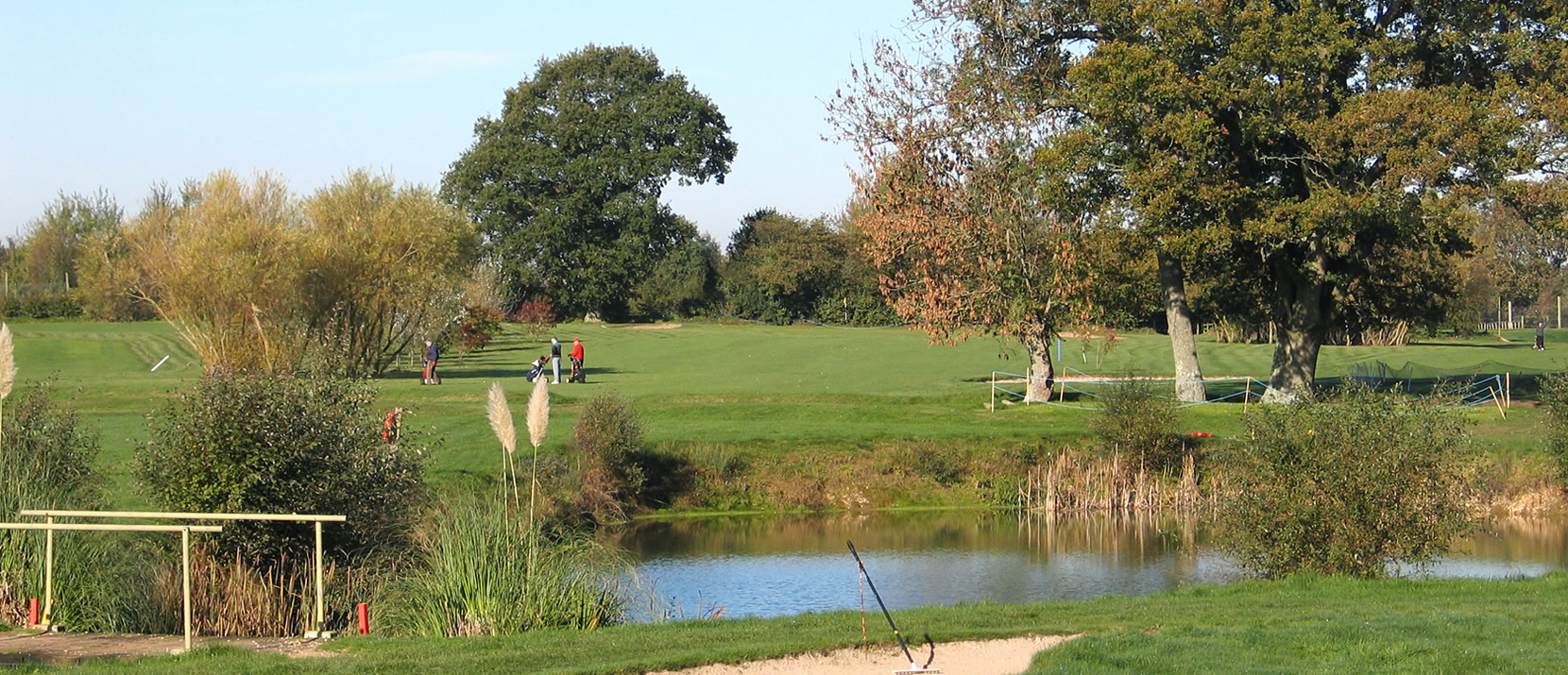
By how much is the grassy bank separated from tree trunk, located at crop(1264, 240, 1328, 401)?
2159 cm

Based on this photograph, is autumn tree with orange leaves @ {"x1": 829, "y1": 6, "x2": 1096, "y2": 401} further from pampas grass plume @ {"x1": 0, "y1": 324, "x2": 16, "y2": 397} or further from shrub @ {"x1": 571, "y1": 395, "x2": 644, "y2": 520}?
pampas grass plume @ {"x1": 0, "y1": 324, "x2": 16, "y2": 397}

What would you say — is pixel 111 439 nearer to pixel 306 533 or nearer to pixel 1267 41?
pixel 306 533

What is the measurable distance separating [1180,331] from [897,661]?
2729 centimetres

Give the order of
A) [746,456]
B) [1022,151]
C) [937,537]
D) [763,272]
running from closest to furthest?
[937,537]
[746,456]
[1022,151]
[763,272]

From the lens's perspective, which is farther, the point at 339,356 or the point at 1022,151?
the point at 1022,151

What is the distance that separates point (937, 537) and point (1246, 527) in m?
9.44

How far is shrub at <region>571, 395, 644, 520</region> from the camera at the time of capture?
2781 cm

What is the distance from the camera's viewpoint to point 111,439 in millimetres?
28094

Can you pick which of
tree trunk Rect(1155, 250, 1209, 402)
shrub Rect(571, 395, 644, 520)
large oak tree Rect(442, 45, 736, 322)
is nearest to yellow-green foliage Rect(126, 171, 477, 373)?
shrub Rect(571, 395, 644, 520)

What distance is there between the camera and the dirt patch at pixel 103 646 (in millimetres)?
11578

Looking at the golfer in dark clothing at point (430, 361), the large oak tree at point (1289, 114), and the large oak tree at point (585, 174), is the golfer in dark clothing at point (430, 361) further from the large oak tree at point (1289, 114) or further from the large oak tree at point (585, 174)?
the large oak tree at point (585, 174)

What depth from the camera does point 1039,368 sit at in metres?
38.8

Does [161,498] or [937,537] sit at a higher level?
[161,498]

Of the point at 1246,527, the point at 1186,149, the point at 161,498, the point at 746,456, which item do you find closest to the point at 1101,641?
the point at 1246,527
